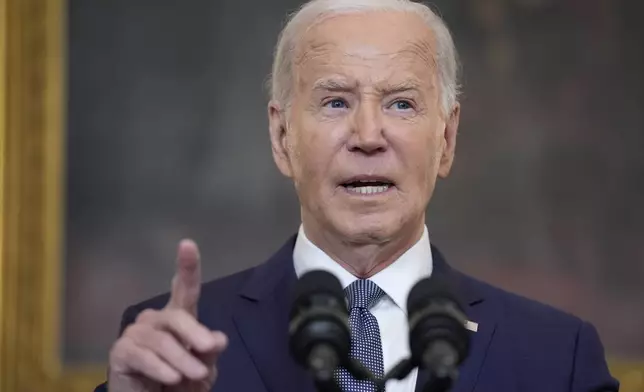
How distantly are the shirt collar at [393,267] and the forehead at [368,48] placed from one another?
305 mm

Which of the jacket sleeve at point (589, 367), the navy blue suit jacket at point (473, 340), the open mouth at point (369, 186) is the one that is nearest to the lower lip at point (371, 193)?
the open mouth at point (369, 186)

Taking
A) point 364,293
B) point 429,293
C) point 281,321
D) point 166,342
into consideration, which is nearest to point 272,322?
point 281,321

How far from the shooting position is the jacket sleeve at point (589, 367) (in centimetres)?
178

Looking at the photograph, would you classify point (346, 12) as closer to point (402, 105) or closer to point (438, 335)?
point (402, 105)

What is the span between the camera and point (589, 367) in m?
1.81

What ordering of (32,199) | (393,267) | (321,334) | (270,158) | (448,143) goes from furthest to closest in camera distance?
1. (270,158)
2. (32,199)
3. (448,143)
4. (393,267)
5. (321,334)

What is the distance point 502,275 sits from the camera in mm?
3219

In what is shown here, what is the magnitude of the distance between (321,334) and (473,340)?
2.37 ft

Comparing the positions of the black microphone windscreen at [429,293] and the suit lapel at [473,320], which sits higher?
the black microphone windscreen at [429,293]

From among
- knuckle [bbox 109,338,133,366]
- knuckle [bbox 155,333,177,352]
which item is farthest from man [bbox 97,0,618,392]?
knuckle [bbox 155,333,177,352]

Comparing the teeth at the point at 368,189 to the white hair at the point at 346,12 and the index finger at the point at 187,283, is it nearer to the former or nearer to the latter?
the white hair at the point at 346,12

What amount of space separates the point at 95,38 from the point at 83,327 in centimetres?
87

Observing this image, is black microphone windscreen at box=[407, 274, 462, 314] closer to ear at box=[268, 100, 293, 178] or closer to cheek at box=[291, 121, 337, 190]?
cheek at box=[291, 121, 337, 190]

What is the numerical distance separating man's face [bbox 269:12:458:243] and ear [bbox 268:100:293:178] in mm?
52
